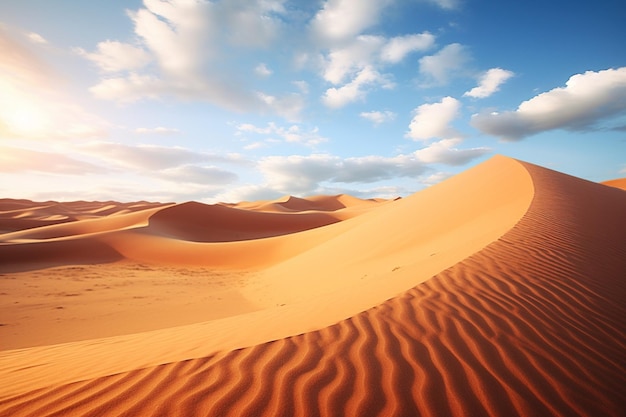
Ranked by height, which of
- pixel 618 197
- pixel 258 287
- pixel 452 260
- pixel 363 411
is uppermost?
pixel 618 197

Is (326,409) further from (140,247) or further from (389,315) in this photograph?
(140,247)

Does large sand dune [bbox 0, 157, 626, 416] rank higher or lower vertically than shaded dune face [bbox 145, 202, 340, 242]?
lower

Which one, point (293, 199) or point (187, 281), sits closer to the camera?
point (187, 281)

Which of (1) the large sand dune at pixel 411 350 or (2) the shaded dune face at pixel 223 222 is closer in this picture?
(1) the large sand dune at pixel 411 350

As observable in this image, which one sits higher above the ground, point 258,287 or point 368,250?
point 368,250

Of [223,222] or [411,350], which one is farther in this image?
[223,222]

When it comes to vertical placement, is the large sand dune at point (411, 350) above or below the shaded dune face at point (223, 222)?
below

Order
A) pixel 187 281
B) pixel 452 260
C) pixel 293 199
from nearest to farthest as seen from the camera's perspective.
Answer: pixel 452 260, pixel 187 281, pixel 293 199

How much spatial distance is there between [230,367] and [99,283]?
1179 cm

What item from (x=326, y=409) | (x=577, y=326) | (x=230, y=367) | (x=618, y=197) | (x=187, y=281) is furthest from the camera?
(x=187, y=281)

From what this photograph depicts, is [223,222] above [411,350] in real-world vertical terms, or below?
above

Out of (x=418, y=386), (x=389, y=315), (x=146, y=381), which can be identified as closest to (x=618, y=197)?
(x=389, y=315)

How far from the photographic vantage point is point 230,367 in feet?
8.68

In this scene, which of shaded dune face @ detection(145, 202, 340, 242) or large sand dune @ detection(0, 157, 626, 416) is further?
shaded dune face @ detection(145, 202, 340, 242)
